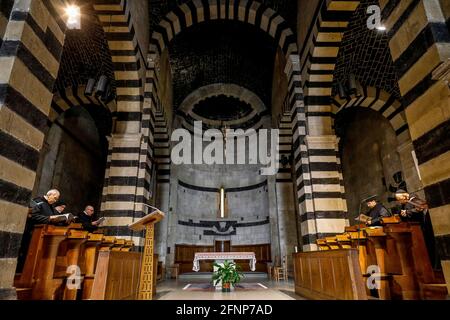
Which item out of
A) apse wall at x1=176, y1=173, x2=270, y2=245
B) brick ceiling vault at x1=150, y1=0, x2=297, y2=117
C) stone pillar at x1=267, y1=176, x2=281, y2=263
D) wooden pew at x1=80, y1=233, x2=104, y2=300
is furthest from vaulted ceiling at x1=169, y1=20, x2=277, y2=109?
wooden pew at x1=80, y1=233, x2=104, y2=300

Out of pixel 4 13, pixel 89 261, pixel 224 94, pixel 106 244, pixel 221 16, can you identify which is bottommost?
pixel 89 261

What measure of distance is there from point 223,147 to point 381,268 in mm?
11906

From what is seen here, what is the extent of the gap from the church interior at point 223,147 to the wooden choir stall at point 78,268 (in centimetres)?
2

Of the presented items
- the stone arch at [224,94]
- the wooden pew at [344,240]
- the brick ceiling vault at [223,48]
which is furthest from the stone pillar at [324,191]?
the stone arch at [224,94]

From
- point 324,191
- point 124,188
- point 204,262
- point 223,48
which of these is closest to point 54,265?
point 124,188

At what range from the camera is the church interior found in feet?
9.82

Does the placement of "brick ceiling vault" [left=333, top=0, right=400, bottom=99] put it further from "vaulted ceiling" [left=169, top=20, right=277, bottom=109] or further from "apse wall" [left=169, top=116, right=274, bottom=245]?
"apse wall" [left=169, top=116, right=274, bottom=245]

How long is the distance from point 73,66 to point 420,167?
961 centimetres

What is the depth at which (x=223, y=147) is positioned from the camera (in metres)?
15.8

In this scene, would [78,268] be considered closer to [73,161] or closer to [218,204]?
[73,161]

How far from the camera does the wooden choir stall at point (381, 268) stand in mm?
3754

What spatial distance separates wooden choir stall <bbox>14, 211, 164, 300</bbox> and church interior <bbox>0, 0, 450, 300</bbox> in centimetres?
2

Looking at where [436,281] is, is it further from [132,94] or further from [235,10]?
[235,10]

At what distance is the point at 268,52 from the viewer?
11922 mm
